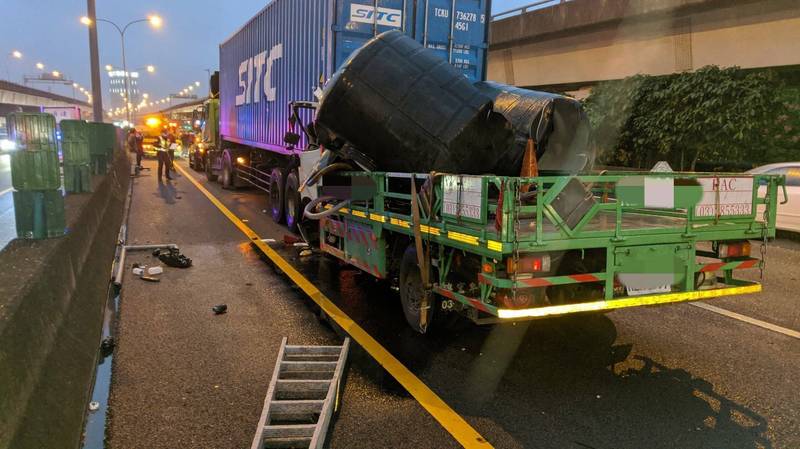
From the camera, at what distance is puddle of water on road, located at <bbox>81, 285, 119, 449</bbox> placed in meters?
3.20

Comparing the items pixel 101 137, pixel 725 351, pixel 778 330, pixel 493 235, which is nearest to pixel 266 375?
pixel 493 235

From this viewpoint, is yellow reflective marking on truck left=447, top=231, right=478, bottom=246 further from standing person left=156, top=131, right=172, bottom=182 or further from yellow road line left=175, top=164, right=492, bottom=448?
standing person left=156, top=131, right=172, bottom=182

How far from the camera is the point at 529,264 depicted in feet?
12.2

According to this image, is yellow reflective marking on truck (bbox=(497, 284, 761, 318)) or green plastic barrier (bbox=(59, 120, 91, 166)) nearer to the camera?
yellow reflective marking on truck (bbox=(497, 284, 761, 318))

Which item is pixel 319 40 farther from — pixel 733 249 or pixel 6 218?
pixel 733 249

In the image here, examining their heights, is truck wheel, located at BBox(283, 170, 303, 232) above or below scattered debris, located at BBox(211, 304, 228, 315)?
above

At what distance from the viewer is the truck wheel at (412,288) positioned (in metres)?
4.80

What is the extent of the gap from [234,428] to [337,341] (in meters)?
1.62

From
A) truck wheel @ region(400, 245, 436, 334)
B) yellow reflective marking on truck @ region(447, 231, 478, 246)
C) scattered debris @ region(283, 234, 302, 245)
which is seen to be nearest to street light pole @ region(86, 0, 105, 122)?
scattered debris @ region(283, 234, 302, 245)

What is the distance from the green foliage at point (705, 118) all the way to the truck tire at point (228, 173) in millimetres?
10376

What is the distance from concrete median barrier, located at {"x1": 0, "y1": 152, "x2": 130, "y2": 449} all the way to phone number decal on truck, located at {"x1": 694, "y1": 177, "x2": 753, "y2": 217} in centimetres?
427

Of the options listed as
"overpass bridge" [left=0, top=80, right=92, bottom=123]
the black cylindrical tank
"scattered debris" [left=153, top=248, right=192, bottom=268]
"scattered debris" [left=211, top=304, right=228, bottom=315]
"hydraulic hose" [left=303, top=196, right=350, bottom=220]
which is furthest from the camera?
"overpass bridge" [left=0, top=80, right=92, bottom=123]

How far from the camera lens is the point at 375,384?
4012 millimetres

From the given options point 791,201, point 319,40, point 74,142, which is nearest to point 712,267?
point 319,40
